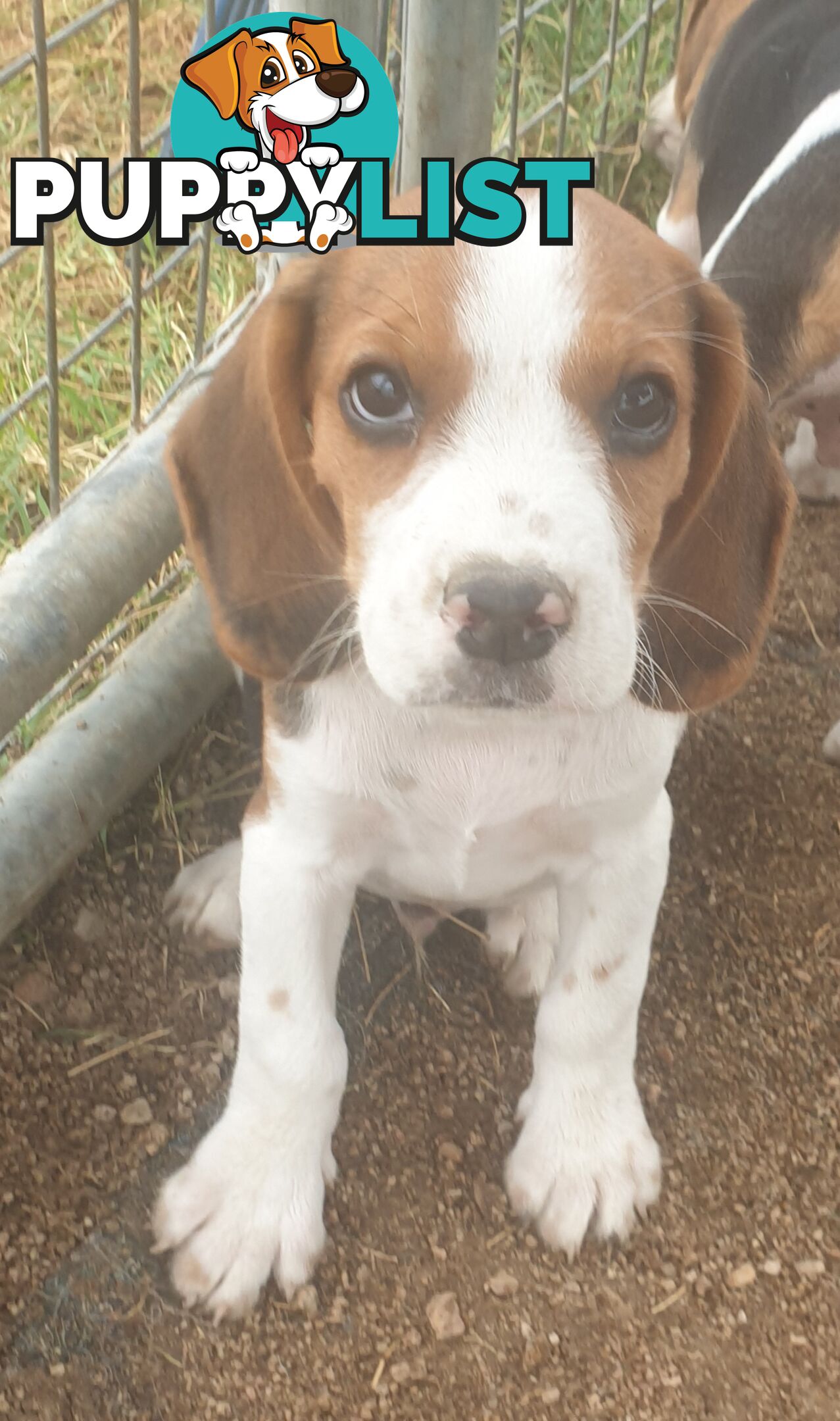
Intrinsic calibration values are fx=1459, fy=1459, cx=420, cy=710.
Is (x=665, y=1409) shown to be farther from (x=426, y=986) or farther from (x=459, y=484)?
(x=459, y=484)

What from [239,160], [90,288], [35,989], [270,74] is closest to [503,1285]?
[35,989]

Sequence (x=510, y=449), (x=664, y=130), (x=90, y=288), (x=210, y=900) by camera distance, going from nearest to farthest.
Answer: (x=510, y=449) → (x=210, y=900) → (x=90, y=288) → (x=664, y=130)

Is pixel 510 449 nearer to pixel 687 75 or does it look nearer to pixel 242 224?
pixel 242 224

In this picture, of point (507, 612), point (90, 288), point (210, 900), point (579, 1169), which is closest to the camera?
point (507, 612)

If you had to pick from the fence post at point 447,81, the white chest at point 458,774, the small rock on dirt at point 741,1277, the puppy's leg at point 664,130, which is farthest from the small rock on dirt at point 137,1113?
the puppy's leg at point 664,130

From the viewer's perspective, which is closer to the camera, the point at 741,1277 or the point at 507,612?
the point at 507,612

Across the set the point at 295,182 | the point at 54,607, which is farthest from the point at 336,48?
the point at 54,607

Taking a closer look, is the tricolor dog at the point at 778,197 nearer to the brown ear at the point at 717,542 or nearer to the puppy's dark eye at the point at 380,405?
the brown ear at the point at 717,542
